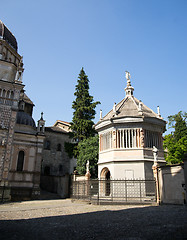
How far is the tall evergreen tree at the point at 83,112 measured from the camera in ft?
102

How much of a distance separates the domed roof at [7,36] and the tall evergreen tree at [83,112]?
36.9ft

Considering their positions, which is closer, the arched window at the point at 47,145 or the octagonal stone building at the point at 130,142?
the octagonal stone building at the point at 130,142

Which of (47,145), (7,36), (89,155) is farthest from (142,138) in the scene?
(7,36)

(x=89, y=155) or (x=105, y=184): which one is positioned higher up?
(x=89, y=155)

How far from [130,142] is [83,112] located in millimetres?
13688

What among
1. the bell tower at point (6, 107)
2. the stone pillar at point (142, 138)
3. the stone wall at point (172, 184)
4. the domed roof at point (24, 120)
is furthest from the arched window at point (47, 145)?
the stone wall at point (172, 184)

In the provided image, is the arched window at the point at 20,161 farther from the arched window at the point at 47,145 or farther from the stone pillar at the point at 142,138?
the stone pillar at the point at 142,138

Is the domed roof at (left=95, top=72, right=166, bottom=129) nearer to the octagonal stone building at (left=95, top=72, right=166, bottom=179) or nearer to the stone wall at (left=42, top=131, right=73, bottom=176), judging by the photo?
the octagonal stone building at (left=95, top=72, right=166, bottom=179)

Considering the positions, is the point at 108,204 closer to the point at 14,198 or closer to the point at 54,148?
the point at 14,198

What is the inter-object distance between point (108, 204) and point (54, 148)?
85.8 feet

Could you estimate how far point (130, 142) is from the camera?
67.6ft

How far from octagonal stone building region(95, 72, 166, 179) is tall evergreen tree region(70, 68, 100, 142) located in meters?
8.28

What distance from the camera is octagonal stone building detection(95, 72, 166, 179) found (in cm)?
1955

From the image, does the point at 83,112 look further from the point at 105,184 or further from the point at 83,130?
the point at 105,184
